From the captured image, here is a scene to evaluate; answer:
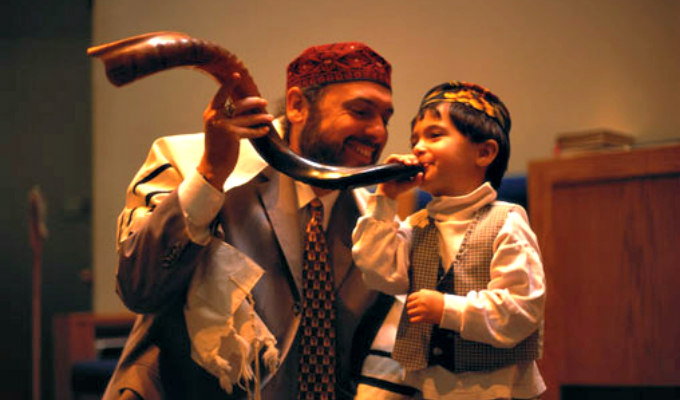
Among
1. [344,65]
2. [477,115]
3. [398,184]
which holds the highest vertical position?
[344,65]

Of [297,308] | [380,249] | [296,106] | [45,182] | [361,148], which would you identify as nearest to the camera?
[380,249]

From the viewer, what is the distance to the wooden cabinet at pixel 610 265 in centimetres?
259

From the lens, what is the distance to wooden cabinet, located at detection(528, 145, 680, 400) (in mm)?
2590

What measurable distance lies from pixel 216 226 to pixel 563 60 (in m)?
2.30

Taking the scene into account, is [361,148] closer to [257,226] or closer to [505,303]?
[257,226]

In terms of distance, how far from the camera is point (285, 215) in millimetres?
1610

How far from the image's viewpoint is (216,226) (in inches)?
59.1

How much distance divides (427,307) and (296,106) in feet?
2.36

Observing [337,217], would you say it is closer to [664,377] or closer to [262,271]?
[262,271]

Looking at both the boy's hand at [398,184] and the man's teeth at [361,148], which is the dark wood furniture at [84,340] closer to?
the man's teeth at [361,148]

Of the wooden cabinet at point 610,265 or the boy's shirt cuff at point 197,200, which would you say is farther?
the wooden cabinet at point 610,265

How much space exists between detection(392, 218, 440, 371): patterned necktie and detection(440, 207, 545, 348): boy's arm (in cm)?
10

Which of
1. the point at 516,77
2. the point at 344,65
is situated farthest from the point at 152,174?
the point at 516,77

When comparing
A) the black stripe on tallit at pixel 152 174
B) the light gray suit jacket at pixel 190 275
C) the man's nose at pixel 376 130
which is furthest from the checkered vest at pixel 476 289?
the black stripe on tallit at pixel 152 174
